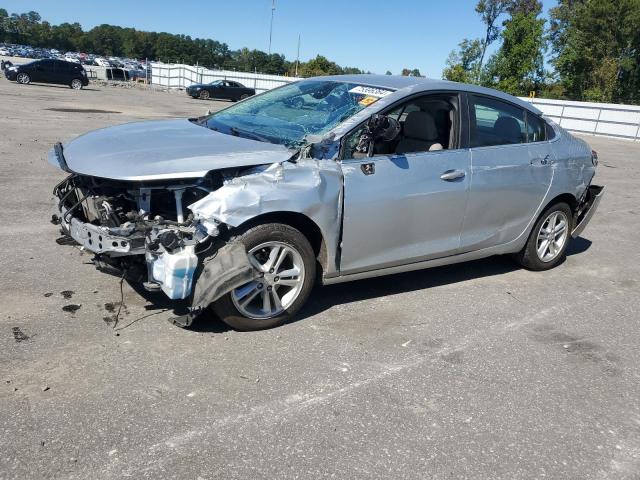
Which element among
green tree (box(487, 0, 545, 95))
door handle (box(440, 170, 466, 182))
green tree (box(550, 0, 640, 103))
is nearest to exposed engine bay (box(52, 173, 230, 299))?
door handle (box(440, 170, 466, 182))

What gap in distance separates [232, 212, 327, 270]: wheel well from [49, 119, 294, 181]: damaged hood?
37 cm

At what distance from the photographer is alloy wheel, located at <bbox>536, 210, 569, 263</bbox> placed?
5.79m

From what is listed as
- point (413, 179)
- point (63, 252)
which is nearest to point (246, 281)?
point (413, 179)

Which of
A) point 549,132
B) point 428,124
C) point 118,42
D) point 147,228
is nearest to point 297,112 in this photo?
point 428,124

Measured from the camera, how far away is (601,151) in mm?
21078

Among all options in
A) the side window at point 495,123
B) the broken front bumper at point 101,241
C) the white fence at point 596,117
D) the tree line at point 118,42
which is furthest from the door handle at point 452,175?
the tree line at point 118,42

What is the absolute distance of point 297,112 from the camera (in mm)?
4727

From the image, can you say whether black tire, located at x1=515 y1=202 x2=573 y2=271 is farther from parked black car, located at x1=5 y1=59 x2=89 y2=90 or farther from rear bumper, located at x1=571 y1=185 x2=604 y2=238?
parked black car, located at x1=5 y1=59 x2=89 y2=90

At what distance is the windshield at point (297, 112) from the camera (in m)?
4.36

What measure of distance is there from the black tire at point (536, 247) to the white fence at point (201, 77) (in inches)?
1357

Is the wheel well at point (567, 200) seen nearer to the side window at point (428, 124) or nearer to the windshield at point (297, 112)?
the side window at point (428, 124)

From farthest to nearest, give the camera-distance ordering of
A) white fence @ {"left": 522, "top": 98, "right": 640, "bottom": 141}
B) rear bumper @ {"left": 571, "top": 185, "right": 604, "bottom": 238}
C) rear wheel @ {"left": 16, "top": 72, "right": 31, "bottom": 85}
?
rear wheel @ {"left": 16, "top": 72, "right": 31, "bottom": 85}
white fence @ {"left": 522, "top": 98, "right": 640, "bottom": 141}
rear bumper @ {"left": 571, "top": 185, "right": 604, "bottom": 238}

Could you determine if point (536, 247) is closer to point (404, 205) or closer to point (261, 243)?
point (404, 205)

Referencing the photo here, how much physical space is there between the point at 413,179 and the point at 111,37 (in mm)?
168817
